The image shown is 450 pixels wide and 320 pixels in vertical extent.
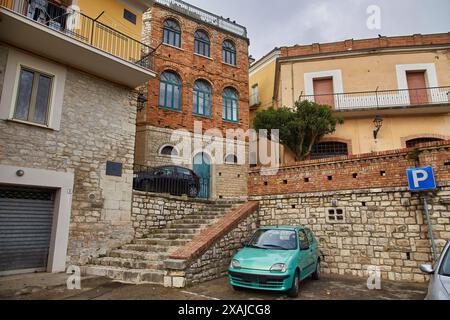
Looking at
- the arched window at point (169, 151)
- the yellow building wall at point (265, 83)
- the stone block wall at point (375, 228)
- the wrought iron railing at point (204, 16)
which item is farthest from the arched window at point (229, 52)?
the stone block wall at point (375, 228)

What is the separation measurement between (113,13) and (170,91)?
532cm

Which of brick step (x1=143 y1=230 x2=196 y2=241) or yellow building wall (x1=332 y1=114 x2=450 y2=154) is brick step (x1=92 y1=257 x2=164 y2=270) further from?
yellow building wall (x1=332 y1=114 x2=450 y2=154)

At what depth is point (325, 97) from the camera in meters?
16.3

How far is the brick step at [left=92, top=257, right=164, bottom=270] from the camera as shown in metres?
7.27

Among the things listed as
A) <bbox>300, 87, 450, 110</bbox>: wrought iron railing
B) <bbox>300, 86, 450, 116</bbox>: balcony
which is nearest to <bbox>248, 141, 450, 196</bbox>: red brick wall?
<bbox>300, 86, 450, 116</bbox>: balcony

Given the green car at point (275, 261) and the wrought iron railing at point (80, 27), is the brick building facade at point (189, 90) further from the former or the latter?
the green car at point (275, 261)

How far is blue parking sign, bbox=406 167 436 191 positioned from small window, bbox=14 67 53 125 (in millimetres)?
10432

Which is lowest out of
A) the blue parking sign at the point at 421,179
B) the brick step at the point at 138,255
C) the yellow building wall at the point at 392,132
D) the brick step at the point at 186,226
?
the brick step at the point at 138,255

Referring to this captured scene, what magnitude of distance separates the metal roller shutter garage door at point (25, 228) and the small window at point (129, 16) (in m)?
7.06

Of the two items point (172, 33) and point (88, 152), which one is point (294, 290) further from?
point (172, 33)

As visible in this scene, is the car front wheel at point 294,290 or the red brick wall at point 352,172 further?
the red brick wall at point 352,172

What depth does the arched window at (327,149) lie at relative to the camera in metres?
15.7
